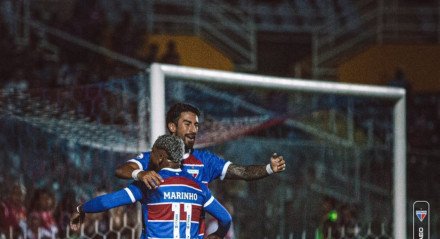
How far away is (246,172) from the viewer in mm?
6195

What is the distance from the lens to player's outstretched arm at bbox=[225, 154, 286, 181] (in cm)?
595

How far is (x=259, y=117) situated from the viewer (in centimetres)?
1151

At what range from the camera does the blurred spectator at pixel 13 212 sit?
28.2ft

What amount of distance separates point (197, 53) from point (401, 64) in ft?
11.9

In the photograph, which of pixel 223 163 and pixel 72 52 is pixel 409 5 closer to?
pixel 72 52

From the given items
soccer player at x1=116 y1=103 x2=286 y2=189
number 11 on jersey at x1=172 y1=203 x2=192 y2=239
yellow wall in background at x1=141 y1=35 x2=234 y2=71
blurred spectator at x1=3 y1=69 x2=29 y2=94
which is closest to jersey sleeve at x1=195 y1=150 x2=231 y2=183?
soccer player at x1=116 y1=103 x2=286 y2=189

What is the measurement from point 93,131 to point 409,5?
11.2m

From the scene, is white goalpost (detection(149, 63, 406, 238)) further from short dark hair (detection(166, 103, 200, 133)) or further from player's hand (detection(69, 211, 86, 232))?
player's hand (detection(69, 211, 86, 232))

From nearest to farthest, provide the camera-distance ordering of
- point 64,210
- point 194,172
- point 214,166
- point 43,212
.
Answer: point 194,172
point 214,166
point 43,212
point 64,210

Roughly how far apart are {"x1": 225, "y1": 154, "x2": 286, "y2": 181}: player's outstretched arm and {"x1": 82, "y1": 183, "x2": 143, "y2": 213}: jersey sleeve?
741mm

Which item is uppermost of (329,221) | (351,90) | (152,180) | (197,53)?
(197,53)

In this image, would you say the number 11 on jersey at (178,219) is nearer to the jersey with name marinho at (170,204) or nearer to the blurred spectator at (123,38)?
the jersey with name marinho at (170,204)

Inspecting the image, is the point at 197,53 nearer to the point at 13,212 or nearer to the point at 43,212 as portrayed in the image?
the point at 43,212

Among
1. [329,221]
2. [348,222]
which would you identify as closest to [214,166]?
[348,222]
